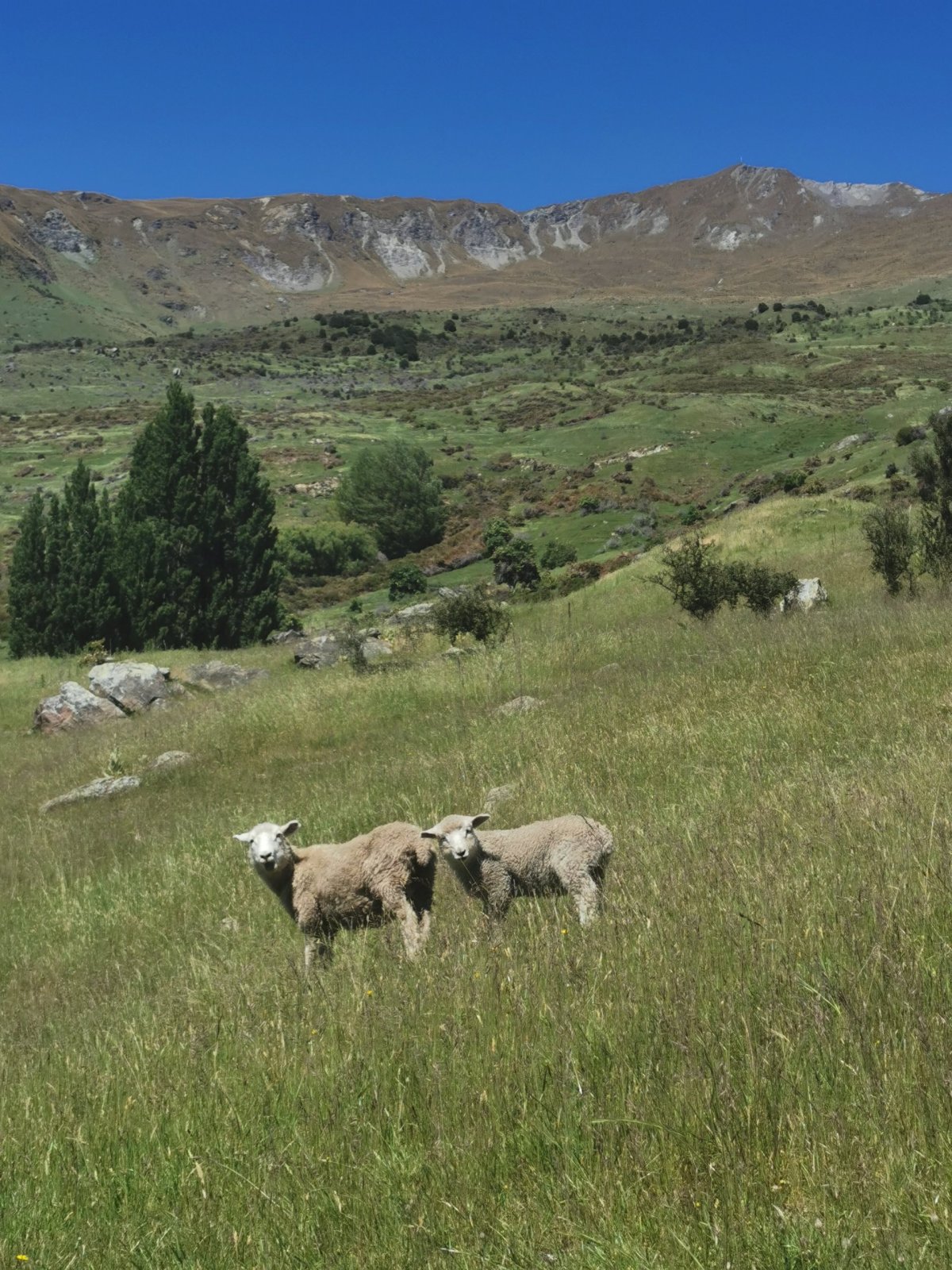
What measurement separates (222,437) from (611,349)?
13553 centimetres

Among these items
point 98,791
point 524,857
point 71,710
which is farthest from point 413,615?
point 524,857

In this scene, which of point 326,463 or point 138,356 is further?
point 138,356

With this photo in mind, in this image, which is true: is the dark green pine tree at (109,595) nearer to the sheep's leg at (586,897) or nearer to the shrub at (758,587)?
the shrub at (758,587)

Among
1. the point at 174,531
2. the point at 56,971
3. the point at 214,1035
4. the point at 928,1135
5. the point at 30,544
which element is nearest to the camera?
the point at 928,1135

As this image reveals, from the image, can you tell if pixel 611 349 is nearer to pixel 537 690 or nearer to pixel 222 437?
pixel 222 437

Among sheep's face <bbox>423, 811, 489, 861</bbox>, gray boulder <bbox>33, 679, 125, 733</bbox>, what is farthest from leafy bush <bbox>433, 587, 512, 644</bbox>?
sheep's face <bbox>423, 811, 489, 861</bbox>

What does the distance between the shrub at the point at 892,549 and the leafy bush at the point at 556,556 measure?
3039 centimetres

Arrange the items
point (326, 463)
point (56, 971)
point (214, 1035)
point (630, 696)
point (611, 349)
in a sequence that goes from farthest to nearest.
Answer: point (611, 349) → point (326, 463) → point (630, 696) → point (56, 971) → point (214, 1035)

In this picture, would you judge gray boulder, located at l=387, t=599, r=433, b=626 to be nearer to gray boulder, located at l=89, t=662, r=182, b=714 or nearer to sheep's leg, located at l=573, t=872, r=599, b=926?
gray boulder, located at l=89, t=662, r=182, b=714

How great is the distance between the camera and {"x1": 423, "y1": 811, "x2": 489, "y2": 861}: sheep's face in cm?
648

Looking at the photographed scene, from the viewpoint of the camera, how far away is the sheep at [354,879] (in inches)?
282

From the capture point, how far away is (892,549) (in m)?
23.0

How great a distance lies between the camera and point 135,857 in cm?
1327

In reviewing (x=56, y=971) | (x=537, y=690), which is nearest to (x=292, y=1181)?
(x=56, y=971)
